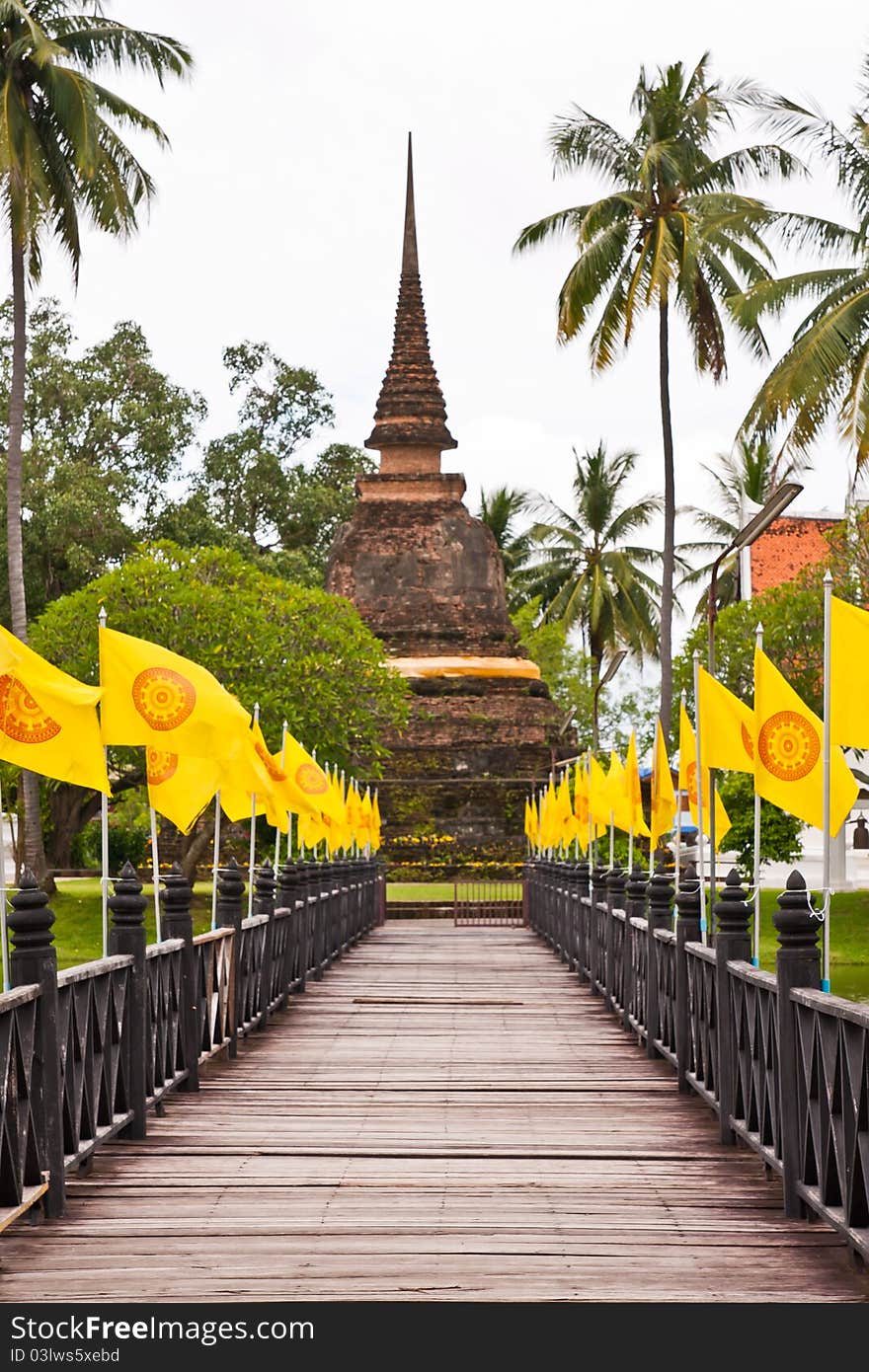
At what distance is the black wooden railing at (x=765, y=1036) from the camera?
273 inches

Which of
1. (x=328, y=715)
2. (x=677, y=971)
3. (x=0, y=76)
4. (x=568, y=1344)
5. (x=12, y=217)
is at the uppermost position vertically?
(x=0, y=76)

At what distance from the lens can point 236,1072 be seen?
509 inches

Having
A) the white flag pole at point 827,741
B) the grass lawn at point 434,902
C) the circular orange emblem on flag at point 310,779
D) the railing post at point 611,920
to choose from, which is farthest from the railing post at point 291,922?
the white flag pole at point 827,741

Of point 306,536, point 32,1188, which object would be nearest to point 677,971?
point 32,1188

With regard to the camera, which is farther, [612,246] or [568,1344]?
[612,246]

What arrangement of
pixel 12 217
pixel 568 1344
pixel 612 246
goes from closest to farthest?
pixel 568 1344 → pixel 12 217 → pixel 612 246

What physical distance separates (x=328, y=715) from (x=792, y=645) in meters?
11.1

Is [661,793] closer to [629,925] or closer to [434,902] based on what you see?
[629,925]

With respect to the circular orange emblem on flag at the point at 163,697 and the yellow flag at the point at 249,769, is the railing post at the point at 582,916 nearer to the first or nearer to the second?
the yellow flag at the point at 249,769

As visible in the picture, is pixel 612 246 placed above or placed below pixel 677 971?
above

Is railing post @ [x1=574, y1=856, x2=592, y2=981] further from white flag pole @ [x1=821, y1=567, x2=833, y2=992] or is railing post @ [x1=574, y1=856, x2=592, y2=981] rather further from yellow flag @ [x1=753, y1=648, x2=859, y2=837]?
white flag pole @ [x1=821, y1=567, x2=833, y2=992]

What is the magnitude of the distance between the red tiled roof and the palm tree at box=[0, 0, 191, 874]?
29.6 m

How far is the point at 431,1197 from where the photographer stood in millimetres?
8328

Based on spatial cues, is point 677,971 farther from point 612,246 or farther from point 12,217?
point 612,246
